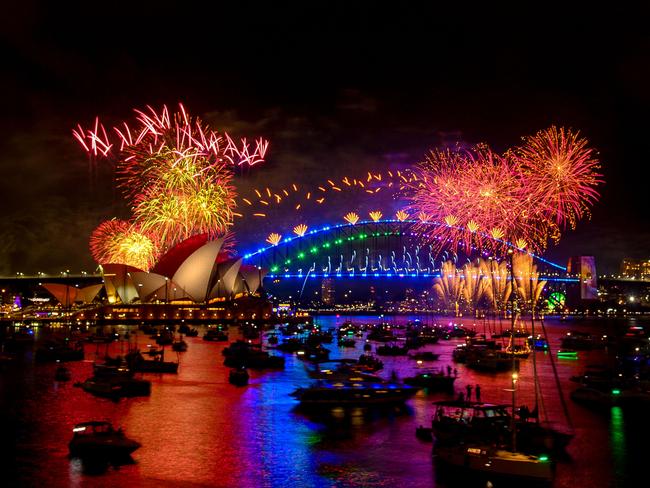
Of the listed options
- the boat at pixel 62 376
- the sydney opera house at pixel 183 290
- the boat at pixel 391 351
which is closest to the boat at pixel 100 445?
the boat at pixel 62 376

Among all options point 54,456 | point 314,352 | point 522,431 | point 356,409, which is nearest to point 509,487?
point 522,431

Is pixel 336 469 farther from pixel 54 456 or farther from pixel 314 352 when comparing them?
pixel 314 352

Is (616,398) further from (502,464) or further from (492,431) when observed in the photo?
(502,464)

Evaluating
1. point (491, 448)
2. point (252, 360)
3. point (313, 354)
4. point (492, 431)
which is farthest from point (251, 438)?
point (313, 354)

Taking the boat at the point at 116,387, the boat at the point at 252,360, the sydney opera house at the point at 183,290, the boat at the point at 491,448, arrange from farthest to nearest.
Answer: the sydney opera house at the point at 183,290 → the boat at the point at 252,360 → the boat at the point at 116,387 → the boat at the point at 491,448

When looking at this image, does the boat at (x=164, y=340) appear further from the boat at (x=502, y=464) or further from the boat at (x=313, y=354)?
the boat at (x=502, y=464)

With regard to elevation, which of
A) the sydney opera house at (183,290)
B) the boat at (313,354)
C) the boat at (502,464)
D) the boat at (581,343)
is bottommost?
the boat at (502,464)
